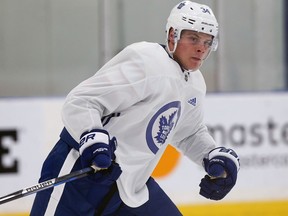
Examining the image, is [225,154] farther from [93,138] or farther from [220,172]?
[93,138]

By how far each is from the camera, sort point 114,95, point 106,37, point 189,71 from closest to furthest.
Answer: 1. point 114,95
2. point 189,71
3. point 106,37

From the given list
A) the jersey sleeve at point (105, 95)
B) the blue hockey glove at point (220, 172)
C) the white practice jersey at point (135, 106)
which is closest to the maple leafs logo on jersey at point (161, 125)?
the white practice jersey at point (135, 106)

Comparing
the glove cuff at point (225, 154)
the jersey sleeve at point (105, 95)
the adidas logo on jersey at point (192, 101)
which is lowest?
the glove cuff at point (225, 154)

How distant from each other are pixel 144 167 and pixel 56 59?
2486 millimetres

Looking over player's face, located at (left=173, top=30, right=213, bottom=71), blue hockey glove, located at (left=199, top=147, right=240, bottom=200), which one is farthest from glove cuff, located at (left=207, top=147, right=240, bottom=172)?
player's face, located at (left=173, top=30, right=213, bottom=71)

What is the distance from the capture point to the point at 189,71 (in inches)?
106

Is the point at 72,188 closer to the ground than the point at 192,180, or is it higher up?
higher up

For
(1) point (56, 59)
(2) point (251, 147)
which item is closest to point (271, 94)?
(2) point (251, 147)

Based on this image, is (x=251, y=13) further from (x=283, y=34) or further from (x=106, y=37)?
(x=106, y=37)

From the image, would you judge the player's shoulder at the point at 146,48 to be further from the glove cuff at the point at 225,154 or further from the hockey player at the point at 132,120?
the glove cuff at the point at 225,154

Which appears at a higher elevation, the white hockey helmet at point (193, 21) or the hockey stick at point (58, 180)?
the white hockey helmet at point (193, 21)

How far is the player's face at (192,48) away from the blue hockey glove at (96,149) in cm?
42

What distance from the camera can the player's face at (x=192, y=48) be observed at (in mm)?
2633

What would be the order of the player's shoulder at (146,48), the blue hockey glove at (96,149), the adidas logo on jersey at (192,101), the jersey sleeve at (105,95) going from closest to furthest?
the blue hockey glove at (96,149), the jersey sleeve at (105,95), the player's shoulder at (146,48), the adidas logo on jersey at (192,101)
